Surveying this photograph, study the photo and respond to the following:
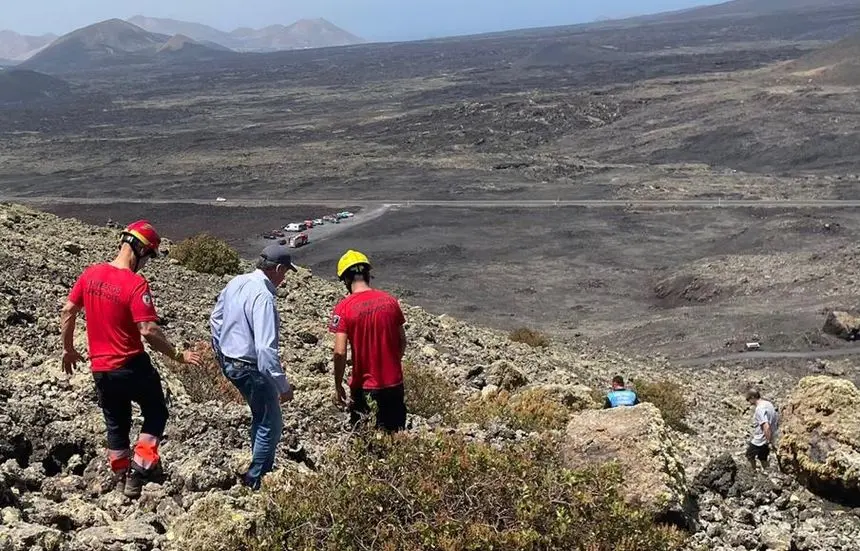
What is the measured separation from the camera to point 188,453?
18.5 feet

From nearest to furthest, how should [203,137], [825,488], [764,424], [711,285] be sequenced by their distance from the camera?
[825,488], [764,424], [711,285], [203,137]

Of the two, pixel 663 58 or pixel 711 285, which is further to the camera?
pixel 663 58

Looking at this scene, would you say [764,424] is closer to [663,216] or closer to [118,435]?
[118,435]

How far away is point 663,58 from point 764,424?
15265 cm

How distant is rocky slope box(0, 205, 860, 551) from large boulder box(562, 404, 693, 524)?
170 mm

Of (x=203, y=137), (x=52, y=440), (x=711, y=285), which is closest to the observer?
(x=52, y=440)

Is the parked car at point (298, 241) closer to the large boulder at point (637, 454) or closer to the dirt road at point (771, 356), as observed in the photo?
the dirt road at point (771, 356)

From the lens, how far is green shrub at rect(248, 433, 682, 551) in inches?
151

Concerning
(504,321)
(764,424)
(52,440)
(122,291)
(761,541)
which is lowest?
(504,321)

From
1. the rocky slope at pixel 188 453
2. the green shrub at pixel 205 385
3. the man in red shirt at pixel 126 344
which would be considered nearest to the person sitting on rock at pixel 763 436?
the rocky slope at pixel 188 453

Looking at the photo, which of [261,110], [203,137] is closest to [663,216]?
[203,137]

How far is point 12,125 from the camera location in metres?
121

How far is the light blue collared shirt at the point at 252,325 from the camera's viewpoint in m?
4.98

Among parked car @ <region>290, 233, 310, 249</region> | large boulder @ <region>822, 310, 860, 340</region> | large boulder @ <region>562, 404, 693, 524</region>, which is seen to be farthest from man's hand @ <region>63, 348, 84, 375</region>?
parked car @ <region>290, 233, 310, 249</region>
